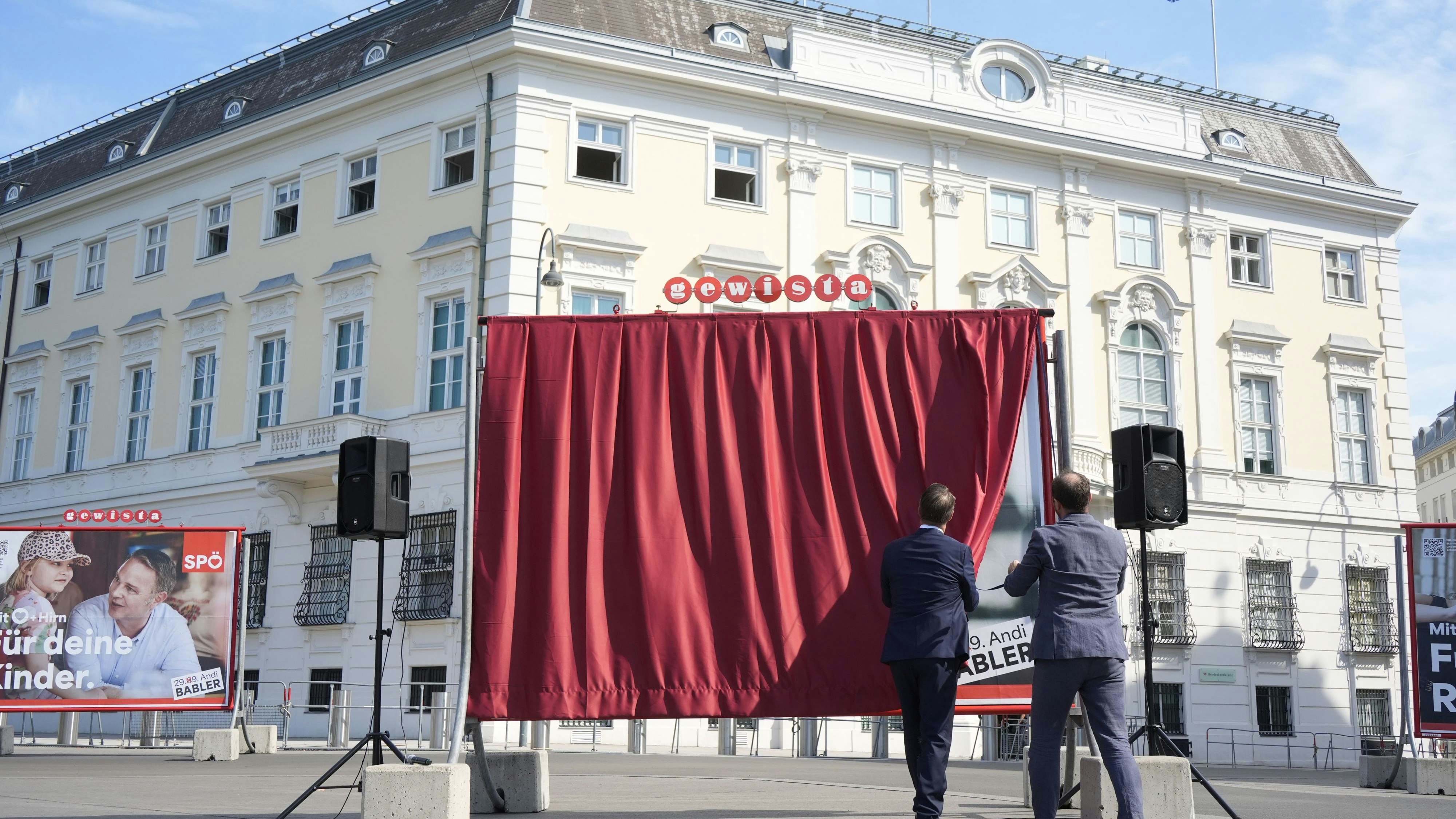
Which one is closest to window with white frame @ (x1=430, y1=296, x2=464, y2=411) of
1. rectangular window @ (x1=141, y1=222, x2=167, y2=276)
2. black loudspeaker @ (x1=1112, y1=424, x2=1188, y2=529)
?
→ rectangular window @ (x1=141, y1=222, x2=167, y2=276)

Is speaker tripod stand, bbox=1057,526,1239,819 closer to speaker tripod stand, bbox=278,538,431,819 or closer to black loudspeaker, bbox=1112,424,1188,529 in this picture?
black loudspeaker, bbox=1112,424,1188,529

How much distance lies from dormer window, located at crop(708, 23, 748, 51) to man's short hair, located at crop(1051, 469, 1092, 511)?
2408 cm

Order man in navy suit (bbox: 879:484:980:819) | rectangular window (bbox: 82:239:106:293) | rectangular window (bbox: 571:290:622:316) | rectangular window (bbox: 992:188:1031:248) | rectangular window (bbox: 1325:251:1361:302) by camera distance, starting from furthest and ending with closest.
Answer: rectangular window (bbox: 1325:251:1361:302) < rectangular window (bbox: 82:239:106:293) < rectangular window (bbox: 992:188:1031:248) < rectangular window (bbox: 571:290:622:316) < man in navy suit (bbox: 879:484:980:819)

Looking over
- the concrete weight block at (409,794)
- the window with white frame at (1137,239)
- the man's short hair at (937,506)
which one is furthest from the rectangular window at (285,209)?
the man's short hair at (937,506)

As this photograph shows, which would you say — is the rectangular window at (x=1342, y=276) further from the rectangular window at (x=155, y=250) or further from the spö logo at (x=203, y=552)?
the rectangular window at (x=155, y=250)

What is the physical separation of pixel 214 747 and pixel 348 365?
12554 millimetres

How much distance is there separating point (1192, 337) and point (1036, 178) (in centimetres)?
527

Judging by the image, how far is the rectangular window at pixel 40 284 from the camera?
1495 inches

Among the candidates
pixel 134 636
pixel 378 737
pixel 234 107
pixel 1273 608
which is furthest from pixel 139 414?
pixel 378 737

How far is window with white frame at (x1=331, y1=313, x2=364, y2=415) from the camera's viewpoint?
30.5 metres

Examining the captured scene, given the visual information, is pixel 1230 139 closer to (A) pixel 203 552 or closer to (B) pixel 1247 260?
(B) pixel 1247 260

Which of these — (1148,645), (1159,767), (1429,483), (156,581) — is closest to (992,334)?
(1148,645)

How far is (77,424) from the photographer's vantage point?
3581 centimetres

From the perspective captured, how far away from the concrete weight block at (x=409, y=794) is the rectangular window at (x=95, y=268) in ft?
102
